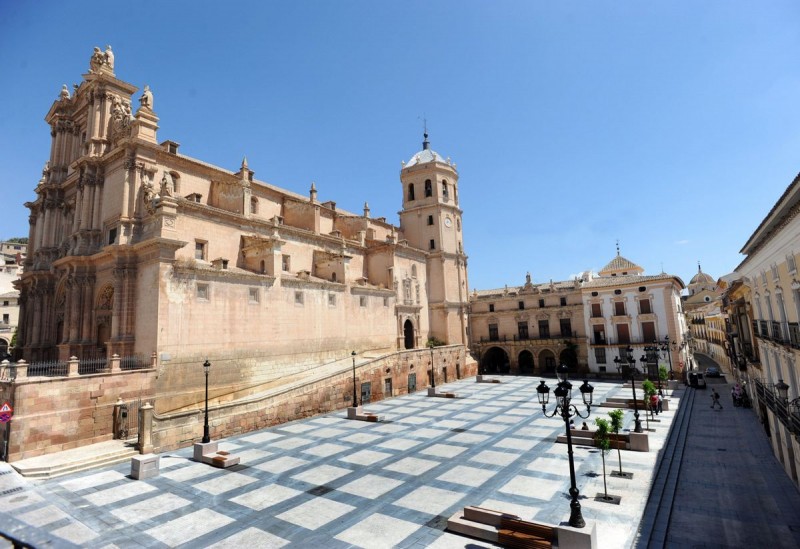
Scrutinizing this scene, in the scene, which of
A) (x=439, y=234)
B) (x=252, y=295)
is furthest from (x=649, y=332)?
(x=252, y=295)

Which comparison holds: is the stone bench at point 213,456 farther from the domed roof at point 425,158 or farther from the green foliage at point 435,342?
the domed roof at point 425,158

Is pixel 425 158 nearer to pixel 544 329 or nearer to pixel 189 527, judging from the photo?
pixel 544 329

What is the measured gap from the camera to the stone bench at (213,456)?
14023 mm

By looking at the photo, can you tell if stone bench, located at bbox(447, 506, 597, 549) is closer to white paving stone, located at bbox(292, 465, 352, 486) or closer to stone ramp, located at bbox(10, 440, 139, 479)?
white paving stone, located at bbox(292, 465, 352, 486)

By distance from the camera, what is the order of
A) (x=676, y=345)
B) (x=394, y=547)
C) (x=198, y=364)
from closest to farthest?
1. (x=394, y=547)
2. (x=198, y=364)
3. (x=676, y=345)

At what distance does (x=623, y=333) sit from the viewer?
36844 millimetres

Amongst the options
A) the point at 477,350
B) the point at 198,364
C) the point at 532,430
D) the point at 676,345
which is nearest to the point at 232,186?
the point at 198,364

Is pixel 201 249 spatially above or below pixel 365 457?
above

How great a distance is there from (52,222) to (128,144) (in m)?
10.3

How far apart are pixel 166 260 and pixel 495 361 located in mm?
35699

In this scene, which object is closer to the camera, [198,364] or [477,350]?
[198,364]

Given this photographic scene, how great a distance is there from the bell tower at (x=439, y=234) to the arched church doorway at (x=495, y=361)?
220 inches

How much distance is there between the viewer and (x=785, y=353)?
39.5 feet

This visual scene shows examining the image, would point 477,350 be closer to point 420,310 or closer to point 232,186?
point 420,310
